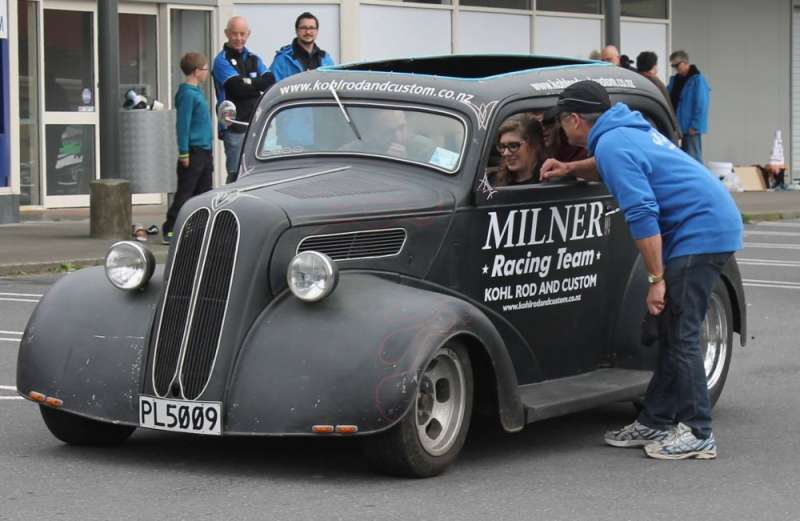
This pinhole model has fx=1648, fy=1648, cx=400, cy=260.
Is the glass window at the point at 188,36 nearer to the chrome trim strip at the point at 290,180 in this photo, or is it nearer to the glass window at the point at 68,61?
the glass window at the point at 68,61

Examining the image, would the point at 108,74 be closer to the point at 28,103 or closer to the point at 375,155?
the point at 28,103

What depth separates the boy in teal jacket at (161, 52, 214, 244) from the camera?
16.6 m

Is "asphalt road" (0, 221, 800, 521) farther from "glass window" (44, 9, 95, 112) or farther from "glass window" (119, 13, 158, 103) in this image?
"glass window" (119, 13, 158, 103)

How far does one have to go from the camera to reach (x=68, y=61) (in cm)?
2098

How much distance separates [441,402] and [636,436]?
1.11 m

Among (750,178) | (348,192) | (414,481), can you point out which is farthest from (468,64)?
(750,178)

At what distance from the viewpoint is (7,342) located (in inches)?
425

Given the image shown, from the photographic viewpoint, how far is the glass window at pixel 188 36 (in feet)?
72.2

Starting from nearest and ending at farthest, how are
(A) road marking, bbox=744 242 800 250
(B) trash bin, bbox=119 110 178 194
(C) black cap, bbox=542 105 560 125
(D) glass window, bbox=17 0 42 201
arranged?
(C) black cap, bbox=542 105 560 125, (B) trash bin, bbox=119 110 178 194, (A) road marking, bbox=744 242 800 250, (D) glass window, bbox=17 0 42 201

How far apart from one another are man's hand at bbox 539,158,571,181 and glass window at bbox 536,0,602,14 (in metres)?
18.0

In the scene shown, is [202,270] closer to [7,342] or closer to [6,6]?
[7,342]

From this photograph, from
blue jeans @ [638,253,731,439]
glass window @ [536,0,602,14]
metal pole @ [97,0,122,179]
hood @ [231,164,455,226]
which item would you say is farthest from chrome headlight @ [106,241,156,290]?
glass window @ [536,0,602,14]

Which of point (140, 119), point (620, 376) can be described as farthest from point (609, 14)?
point (620, 376)

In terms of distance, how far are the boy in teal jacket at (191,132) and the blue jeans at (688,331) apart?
9647 mm
